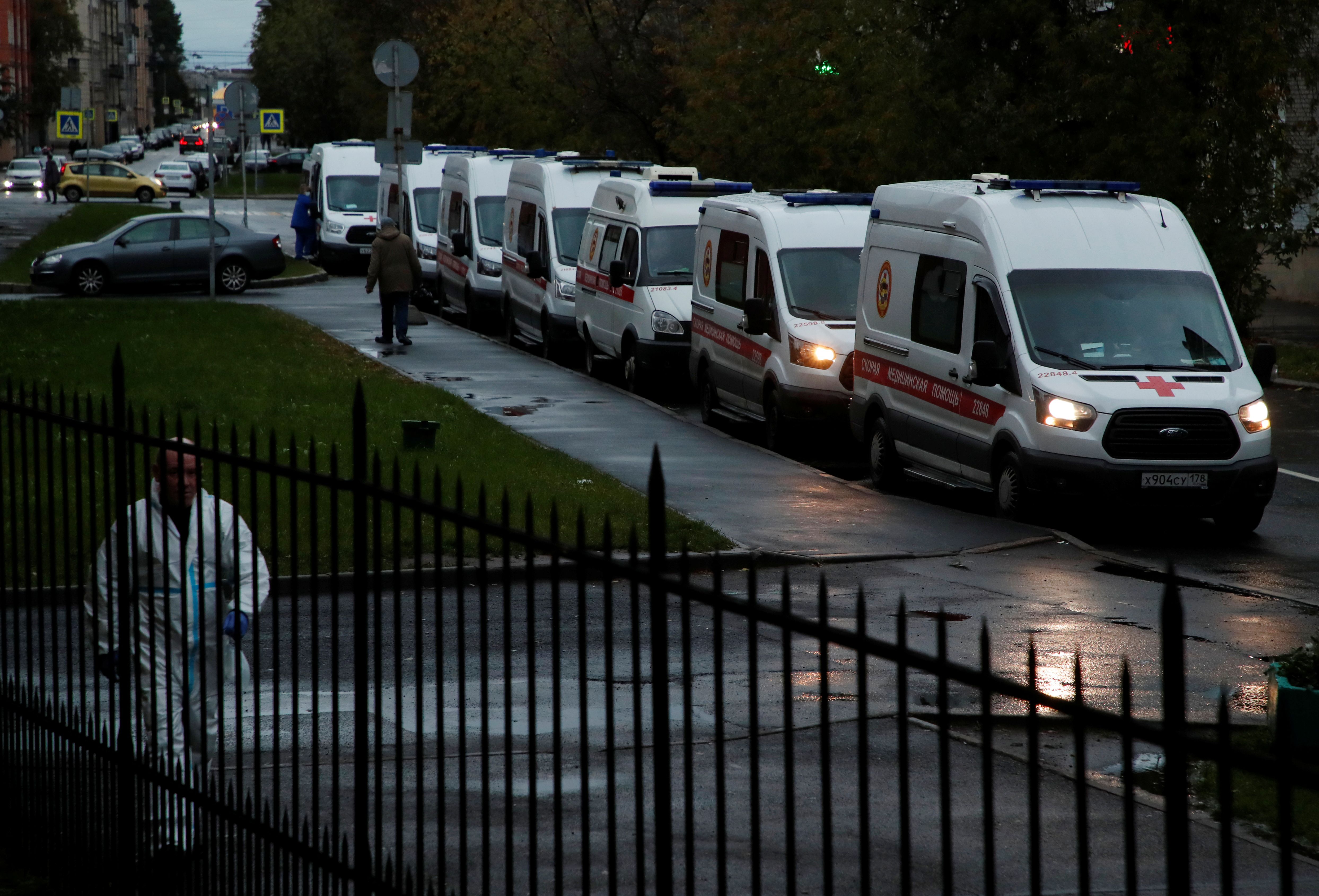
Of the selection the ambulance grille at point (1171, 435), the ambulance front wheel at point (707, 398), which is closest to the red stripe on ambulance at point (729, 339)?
the ambulance front wheel at point (707, 398)

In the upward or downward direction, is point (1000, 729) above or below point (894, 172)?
below

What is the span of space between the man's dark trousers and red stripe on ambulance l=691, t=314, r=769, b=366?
5680 millimetres

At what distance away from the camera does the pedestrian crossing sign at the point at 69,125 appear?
61.0 m

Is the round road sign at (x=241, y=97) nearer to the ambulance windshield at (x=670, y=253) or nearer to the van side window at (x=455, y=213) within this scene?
the van side window at (x=455, y=213)

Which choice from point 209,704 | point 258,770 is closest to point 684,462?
point 209,704

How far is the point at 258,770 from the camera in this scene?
4.84 m

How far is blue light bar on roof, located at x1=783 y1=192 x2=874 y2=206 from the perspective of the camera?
18188 millimetres

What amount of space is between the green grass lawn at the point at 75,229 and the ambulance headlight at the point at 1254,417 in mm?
24461

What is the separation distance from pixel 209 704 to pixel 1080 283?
29.2 feet

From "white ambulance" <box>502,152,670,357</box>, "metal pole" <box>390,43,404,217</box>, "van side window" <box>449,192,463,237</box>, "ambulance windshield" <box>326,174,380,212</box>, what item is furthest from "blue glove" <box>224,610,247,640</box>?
"ambulance windshield" <box>326,174,380,212</box>

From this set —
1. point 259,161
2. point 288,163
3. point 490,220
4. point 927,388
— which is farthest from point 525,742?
point 288,163

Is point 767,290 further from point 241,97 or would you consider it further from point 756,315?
point 241,97

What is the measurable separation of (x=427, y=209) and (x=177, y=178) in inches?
1870

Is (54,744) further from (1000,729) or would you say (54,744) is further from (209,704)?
(1000,729)
